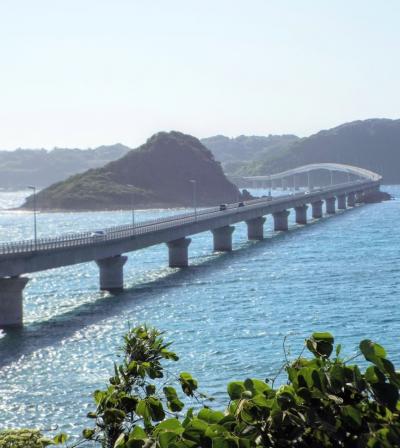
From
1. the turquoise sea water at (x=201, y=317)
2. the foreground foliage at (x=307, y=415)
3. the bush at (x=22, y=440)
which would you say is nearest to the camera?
the foreground foliage at (x=307, y=415)

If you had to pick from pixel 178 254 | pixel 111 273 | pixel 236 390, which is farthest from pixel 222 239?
pixel 236 390

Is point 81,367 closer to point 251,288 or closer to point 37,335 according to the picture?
point 37,335

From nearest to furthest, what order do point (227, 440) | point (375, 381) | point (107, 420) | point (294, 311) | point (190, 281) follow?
point (227, 440)
point (375, 381)
point (107, 420)
point (294, 311)
point (190, 281)

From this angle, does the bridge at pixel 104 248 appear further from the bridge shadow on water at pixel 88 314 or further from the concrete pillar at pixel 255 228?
the concrete pillar at pixel 255 228

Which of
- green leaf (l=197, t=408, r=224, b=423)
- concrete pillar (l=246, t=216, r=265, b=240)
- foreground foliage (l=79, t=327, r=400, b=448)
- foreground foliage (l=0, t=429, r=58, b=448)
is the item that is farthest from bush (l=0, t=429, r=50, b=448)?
concrete pillar (l=246, t=216, r=265, b=240)

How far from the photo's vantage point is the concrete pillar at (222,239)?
14612cm

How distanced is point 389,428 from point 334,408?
0.82 meters

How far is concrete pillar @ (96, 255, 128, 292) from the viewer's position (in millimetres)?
97875

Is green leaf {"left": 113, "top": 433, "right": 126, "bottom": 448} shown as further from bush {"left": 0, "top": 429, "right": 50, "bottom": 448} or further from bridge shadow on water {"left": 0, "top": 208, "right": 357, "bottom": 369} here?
bridge shadow on water {"left": 0, "top": 208, "right": 357, "bottom": 369}

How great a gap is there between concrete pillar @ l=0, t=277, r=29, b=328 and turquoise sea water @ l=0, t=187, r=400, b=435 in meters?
1.77

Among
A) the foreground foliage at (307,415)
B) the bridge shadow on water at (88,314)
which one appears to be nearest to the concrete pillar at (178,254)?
the bridge shadow on water at (88,314)

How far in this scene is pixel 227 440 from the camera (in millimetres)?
10773

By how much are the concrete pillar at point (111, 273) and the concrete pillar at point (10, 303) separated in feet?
78.8

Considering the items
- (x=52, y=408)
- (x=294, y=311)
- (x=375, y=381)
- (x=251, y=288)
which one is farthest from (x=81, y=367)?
(x=375, y=381)
